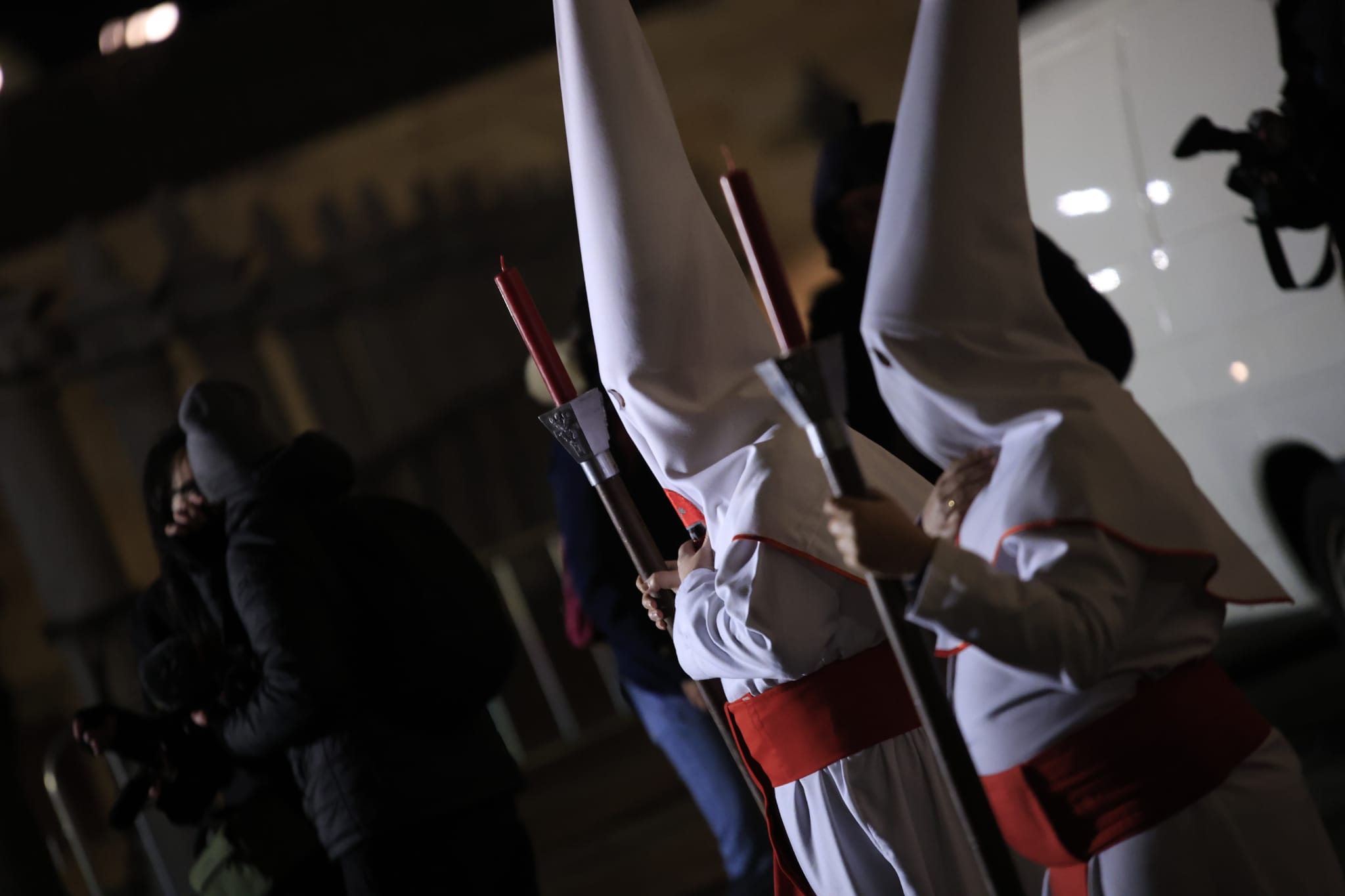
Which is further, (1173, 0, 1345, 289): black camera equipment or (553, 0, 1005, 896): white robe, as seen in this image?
(1173, 0, 1345, 289): black camera equipment

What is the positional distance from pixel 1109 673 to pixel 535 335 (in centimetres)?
96

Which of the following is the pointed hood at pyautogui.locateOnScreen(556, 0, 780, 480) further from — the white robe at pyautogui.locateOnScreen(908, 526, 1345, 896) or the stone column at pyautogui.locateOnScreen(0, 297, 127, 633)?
the stone column at pyautogui.locateOnScreen(0, 297, 127, 633)

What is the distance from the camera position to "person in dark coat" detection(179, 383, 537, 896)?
251 centimetres

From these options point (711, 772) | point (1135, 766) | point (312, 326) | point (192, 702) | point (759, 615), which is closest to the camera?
point (1135, 766)

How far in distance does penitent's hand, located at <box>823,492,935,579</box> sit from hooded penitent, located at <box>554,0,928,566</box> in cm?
50

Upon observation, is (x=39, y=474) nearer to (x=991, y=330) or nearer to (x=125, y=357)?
(x=125, y=357)

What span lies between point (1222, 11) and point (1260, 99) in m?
0.27

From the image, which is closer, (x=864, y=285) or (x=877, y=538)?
(x=877, y=538)

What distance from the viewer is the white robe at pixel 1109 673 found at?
1273 mm

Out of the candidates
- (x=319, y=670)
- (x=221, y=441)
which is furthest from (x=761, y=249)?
(x=221, y=441)

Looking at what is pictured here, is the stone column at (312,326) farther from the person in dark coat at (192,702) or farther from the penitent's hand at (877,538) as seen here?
the penitent's hand at (877,538)

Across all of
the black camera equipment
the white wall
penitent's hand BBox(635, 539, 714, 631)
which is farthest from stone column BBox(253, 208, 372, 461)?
penitent's hand BBox(635, 539, 714, 631)

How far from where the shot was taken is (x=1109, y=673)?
1.38 metres

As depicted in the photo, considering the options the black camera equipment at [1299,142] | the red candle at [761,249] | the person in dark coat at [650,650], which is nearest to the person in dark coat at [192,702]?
the person in dark coat at [650,650]
